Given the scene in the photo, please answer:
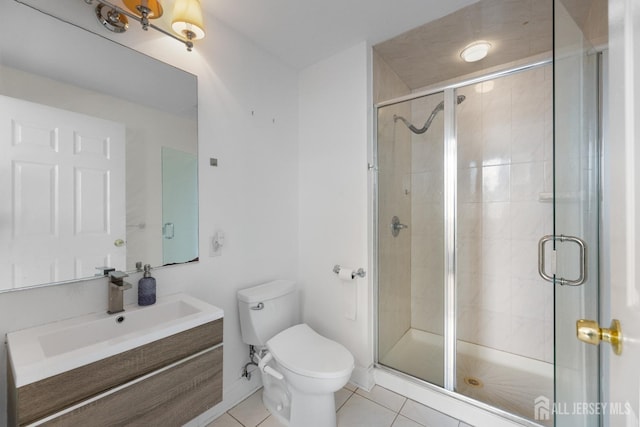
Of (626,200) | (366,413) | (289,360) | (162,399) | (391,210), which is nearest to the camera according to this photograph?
(626,200)

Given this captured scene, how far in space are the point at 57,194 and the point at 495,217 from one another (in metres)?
2.82

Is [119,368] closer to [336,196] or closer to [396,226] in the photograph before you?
[336,196]

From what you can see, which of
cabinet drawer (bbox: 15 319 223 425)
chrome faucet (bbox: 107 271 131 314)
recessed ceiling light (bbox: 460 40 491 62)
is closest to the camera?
cabinet drawer (bbox: 15 319 223 425)

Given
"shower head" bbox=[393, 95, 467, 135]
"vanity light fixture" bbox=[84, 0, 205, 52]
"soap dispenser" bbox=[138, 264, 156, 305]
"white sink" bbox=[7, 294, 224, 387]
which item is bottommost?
"white sink" bbox=[7, 294, 224, 387]

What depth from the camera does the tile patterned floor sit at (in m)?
1.57

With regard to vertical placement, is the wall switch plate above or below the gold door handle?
above

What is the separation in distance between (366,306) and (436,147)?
128cm

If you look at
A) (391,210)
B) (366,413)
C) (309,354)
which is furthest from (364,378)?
(391,210)

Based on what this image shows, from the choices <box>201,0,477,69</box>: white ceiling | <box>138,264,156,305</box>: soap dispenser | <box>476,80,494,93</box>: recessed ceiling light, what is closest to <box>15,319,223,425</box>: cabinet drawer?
<box>138,264,156,305</box>: soap dispenser

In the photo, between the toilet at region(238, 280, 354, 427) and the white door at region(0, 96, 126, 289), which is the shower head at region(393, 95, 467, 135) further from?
the white door at region(0, 96, 126, 289)

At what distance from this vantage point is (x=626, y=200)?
49 cm

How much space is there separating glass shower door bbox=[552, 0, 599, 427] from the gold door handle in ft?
0.90

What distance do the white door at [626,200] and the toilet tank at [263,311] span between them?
152cm

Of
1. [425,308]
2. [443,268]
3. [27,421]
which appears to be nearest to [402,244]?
[443,268]
